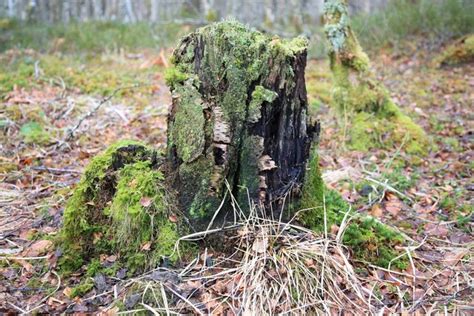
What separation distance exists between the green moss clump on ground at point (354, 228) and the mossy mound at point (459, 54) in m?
7.32

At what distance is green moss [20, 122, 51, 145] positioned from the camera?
5.24m

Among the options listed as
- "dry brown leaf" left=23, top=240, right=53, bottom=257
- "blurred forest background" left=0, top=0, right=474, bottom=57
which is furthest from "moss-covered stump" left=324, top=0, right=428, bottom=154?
"blurred forest background" left=0, top=0, right=474, bottom=57

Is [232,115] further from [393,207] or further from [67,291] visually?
[393,207]

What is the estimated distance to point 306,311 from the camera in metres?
2.40

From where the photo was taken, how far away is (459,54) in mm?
9227

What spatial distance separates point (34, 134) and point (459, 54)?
26.8ft

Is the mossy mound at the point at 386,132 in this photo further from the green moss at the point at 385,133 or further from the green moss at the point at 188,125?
the green moss at the point at 188,125

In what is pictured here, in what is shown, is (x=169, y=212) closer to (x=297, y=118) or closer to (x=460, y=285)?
(x=297, y=118)

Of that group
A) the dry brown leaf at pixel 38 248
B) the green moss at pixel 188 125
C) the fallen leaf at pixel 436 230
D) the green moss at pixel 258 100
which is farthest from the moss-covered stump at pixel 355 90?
the dry brown leaf at pixel 38 248

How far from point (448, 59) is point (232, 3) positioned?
894 cm

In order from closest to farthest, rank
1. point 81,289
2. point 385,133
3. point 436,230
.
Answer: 1. point 81,289
2. point 436,230
3. point 385,133

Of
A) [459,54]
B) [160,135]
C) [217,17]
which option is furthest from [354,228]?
[217,17]

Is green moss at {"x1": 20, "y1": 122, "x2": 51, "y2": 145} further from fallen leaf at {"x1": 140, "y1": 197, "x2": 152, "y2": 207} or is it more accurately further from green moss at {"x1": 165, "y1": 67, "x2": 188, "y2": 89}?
green moss at {"x1": 165, "y1": 67, "x2": 188, "y2": 89}

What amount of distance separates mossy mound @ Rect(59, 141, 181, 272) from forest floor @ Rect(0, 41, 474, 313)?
124 mm
